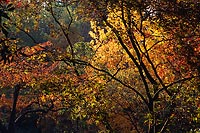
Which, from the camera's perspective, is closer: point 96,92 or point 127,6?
point 127,6

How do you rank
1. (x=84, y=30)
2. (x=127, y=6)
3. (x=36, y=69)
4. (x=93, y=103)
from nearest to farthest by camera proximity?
1. (x=127, y=6)
2. (x=93, y=103)
3. (x=36, y=69)
4. (x=84, y=30)

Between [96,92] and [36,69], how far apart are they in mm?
9217

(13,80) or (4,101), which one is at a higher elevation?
(4,101)

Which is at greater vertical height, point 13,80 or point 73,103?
point 13,80

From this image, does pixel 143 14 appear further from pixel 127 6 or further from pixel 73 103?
pixel 73 103

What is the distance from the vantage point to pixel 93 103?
8836 millimetres

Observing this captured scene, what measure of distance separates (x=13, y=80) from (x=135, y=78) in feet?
24.0

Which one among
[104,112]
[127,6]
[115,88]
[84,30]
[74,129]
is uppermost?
[84,30]

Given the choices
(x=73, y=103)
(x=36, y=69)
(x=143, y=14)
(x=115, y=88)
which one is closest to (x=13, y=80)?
(x=36, y=69)

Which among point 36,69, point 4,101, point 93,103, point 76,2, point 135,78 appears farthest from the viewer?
point 4,101

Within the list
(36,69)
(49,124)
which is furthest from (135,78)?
(49,124)

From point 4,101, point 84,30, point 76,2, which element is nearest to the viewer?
point 76,2

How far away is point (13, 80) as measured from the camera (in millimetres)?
18469

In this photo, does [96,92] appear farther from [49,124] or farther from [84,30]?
[84,30]
